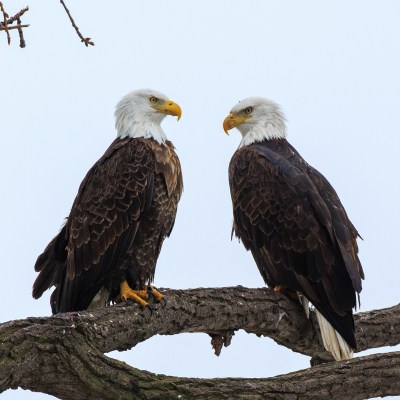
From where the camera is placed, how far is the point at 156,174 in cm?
634

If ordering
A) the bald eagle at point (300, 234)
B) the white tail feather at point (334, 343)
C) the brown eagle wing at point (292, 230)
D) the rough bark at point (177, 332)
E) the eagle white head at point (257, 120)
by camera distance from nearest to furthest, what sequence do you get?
the rough bark at point (177, 332) < the white tail feather at point (334, 343) < the bald eagle at point (300, 234) < the brown eagle wing at point (292, 230) < the eagle white head at point (257, 120)

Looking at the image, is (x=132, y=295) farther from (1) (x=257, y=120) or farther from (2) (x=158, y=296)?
(1) (x=257, y=120)

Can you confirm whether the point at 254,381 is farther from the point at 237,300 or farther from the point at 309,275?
the point at 309,275

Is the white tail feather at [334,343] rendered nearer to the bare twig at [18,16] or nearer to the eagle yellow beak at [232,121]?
the eagle yellow beak at [232,121]

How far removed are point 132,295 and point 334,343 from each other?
137cm

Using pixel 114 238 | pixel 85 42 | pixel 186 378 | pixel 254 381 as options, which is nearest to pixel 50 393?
pixel 186 378

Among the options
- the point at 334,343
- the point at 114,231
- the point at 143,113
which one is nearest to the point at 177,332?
the point at 114,231

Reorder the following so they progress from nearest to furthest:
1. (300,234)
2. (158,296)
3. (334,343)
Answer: (158,296) < (334,343) < (300,234)

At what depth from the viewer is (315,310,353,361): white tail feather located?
604cm

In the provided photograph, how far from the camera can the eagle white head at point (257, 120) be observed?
782 cm

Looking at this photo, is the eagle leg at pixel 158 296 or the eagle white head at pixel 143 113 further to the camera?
the eagle white head at pixel 143 113

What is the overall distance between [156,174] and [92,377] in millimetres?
2403

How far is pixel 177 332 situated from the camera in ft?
18.7

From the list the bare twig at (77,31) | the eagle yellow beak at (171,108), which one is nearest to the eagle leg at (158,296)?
the eagle yellow beak at (171,108)
